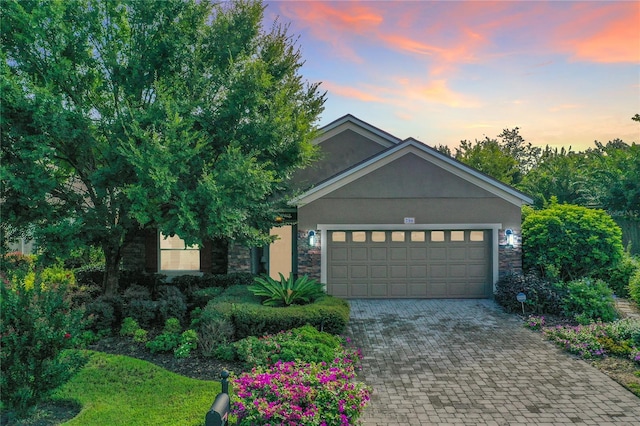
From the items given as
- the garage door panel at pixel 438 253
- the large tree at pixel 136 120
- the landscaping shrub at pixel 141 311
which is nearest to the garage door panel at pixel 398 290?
the garage door panel at pixel 438 253

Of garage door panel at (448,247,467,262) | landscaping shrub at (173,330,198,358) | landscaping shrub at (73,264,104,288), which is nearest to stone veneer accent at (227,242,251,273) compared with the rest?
landscaping shrub at (73,264,104,288)

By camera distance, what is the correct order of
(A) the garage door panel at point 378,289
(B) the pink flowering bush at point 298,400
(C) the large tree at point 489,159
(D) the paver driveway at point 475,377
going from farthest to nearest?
(C) the large tree at point 489,159
(A) the garage door panel at point 378,289
(D) the paver driveway at point 475,377
(B) the pink flowering bush at point 298,400

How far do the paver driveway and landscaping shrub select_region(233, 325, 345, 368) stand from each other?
766 mm

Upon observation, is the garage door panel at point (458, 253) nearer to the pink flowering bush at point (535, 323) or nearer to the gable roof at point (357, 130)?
the pink flowering bush at point (535, 323)

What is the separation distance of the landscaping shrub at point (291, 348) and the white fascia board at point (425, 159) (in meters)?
5.60

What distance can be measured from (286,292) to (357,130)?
27.8ft

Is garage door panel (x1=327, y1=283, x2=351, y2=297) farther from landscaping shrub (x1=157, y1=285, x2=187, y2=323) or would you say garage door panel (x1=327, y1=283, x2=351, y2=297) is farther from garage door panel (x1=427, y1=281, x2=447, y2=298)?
landscaping shrub (x1=157, y1=285, x2=187, y2=323)

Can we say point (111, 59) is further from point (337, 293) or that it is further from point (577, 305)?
point (577, 305)

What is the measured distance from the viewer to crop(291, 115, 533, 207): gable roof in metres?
14.2

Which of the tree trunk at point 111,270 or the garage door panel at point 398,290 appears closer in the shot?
the tree trunk at point 111,270

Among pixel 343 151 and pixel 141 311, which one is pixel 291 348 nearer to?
pixel 141 311

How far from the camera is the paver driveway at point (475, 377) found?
6.59m

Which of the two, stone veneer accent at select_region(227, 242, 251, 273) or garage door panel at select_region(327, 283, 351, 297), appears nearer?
garage door panel at select_region(327, 283, 351, 297)

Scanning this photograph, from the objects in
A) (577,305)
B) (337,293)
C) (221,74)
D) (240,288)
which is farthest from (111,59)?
(577,305)
